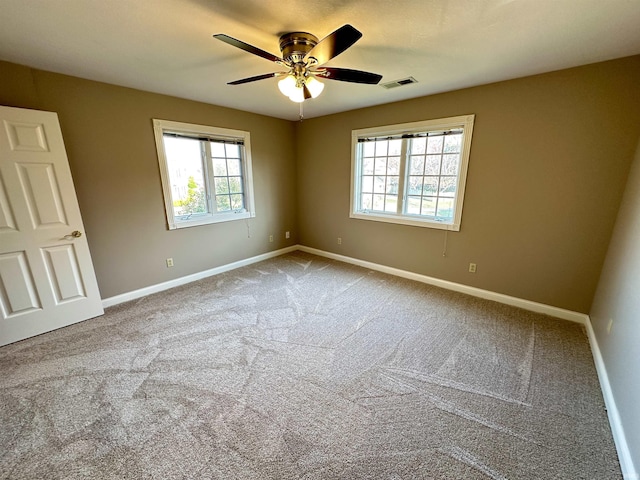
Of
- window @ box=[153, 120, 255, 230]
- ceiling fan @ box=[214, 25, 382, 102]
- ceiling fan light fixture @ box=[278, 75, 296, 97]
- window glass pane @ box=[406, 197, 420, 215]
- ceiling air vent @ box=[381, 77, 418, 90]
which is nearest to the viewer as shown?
ceiling fan @ box=[214, 25, 382, 102]

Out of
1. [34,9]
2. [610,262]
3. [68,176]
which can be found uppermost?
[34,9]

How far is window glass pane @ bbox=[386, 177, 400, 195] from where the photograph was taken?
3.68 metres

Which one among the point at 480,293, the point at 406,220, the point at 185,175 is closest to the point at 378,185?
the point at 406,220

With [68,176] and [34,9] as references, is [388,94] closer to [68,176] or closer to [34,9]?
[34,9]

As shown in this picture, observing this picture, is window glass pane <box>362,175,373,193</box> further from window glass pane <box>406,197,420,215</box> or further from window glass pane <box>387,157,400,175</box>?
window glass pane <box>406,197,420,215</box>

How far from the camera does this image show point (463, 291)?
10.7 feet

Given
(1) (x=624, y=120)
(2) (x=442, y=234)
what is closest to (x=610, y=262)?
(1) (x=624, y=120)

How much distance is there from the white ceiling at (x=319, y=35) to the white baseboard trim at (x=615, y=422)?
2331 mm

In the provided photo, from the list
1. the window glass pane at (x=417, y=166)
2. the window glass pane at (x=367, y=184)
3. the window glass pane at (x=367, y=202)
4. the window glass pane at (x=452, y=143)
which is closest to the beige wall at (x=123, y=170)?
the window glass pane at (x=367, y=184)

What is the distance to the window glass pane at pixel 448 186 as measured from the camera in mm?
3174

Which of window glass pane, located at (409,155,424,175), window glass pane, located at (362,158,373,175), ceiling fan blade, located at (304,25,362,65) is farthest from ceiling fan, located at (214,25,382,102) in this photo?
window glass pane, located at (362,158,373,175)

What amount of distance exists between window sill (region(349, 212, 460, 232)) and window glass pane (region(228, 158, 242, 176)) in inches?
75.3

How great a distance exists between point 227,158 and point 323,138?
62.1 inches

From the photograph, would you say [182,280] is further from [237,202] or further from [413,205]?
[413,205]
